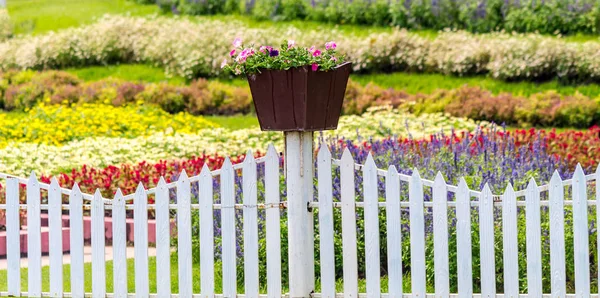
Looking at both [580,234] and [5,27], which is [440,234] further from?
[5,27]

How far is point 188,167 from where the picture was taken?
33.4ft

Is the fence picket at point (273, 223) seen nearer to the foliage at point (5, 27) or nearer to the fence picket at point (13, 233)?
the fence picket at point (13, 233)

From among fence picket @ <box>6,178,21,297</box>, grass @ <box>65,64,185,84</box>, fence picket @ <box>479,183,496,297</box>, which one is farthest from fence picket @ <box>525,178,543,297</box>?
grass @ <box>65,64,185,84</box>

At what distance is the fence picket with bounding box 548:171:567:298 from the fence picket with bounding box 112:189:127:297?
2560 millimetres

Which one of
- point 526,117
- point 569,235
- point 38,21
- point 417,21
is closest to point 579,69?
point 526,117

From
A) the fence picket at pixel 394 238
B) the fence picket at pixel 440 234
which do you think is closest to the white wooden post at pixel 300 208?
the fence picket at pixel 394 238

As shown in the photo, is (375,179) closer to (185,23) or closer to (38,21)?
(185,23)

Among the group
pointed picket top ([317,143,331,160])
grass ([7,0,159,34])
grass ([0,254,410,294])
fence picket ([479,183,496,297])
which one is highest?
grass ([7,0,159,34])

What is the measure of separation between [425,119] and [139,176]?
18.8 feet

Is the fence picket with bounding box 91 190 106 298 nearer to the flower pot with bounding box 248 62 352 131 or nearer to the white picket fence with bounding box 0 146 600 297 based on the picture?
the white picket fence with bounding box 0 146 600 297

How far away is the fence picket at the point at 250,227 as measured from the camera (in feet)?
19.3

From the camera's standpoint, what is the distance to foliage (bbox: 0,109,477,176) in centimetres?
1121

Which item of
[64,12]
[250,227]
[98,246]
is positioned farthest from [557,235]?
[64,12]

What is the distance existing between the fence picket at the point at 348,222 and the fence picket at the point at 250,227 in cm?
54
